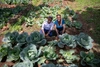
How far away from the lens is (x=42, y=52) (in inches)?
262

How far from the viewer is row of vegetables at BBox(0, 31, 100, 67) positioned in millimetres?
6111

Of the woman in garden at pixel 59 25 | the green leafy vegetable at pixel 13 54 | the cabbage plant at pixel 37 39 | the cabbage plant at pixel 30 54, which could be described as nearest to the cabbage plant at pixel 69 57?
the cabbage plant at pixel 30 54

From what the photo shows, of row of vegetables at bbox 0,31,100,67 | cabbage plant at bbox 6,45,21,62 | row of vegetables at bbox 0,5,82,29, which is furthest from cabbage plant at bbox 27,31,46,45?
row of vegetables at bbox 0,5,82,29

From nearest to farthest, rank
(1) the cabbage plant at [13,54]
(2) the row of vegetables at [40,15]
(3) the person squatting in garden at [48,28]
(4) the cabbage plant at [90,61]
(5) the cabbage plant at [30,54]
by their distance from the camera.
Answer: (4) the cabbage plant at [90,61] → (5) the cabbage plant at [30,54] → (1) the cabbage plant at [13,54] → (3) the person squatting in garden at [48,28] → (2) the row of vegetables at [40,15]

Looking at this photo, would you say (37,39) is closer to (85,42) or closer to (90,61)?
(85,42)

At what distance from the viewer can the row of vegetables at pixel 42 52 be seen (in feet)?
20.1

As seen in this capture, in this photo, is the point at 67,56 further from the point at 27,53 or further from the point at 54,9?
the point at 54,9

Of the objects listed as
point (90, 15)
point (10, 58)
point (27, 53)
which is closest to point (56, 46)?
point (27, 53)

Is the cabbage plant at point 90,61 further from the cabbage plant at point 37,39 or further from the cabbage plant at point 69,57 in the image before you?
the cabbage plant at point 37,39

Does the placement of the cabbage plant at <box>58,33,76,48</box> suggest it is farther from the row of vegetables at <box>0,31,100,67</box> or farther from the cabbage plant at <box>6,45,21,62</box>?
the cabbage plant at <box>6,45,21,62</box>

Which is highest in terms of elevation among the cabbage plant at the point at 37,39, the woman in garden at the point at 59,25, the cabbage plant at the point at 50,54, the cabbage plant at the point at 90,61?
the woman in garden at the point at 59,25

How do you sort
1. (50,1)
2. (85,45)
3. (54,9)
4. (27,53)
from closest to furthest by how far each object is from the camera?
(27,53) → (85,45) → (54,9) → (50,1)

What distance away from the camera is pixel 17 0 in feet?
49.6

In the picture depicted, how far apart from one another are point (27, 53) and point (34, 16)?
5.32 meters
